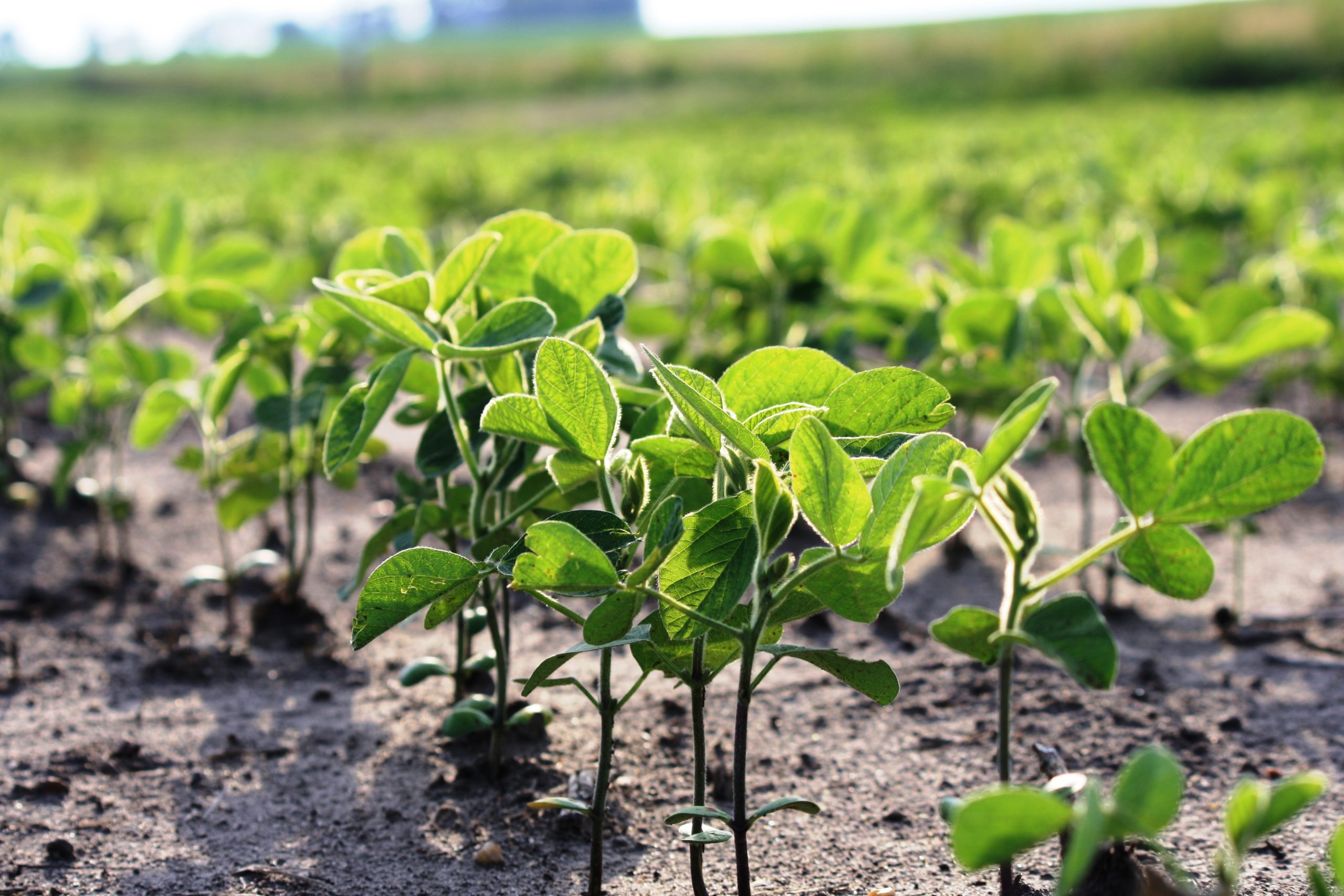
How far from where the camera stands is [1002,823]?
660 millimetres

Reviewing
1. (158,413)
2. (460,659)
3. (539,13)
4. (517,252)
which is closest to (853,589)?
(517,252)

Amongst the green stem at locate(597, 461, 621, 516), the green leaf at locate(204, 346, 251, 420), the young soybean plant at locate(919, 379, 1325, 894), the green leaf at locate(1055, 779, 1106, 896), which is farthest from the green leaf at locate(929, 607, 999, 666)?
the green leaf at locate(204, 346, 251, 420)

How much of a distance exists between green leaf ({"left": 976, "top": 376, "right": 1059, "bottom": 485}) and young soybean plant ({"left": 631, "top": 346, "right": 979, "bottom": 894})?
8 centimetres

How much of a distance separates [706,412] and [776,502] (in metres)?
0.10

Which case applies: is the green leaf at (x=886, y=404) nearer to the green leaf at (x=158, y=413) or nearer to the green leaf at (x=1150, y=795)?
the green leaf at (x=1150, y=795)

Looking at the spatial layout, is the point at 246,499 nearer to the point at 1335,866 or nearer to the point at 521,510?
the point at 521,510

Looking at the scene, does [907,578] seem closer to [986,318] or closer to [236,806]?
[986,318]

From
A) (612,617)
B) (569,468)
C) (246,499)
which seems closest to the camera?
(612,617)

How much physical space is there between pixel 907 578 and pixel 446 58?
168 feet

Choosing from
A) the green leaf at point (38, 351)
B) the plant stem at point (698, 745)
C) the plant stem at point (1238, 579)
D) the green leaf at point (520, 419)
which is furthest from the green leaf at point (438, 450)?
the green leaf at point (38, 351)

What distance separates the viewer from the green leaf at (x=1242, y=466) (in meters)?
0.84

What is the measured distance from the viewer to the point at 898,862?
4.55ft

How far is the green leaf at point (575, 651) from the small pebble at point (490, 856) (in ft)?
1.21

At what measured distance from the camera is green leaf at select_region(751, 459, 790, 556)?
0.91 meters
